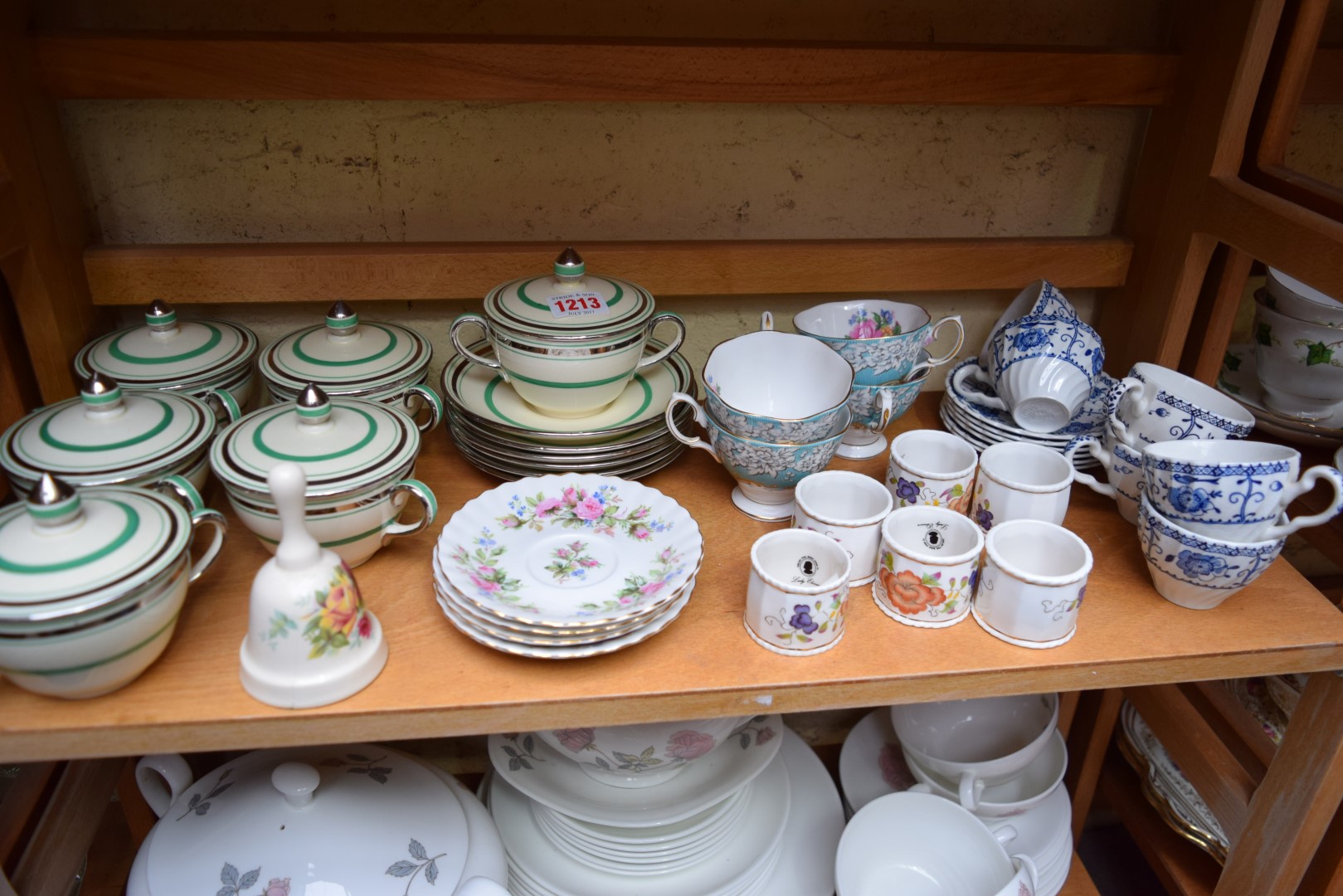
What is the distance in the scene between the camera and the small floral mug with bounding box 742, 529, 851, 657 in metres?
0.82

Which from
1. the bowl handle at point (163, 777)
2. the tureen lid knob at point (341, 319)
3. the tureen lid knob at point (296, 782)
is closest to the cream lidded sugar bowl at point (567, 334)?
the tureen lid knob at point (341, 319)

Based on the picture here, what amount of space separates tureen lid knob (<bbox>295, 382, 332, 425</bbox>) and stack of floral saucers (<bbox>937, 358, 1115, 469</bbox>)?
26.0 inches

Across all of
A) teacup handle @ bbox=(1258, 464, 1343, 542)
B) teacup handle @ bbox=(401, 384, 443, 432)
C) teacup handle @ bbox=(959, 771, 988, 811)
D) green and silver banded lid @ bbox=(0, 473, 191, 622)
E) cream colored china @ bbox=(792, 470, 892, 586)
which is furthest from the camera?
teacup handle @ bbox=(959, 771, 988, 811)

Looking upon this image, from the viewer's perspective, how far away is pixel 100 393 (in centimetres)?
84

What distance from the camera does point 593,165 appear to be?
1133 millimetres

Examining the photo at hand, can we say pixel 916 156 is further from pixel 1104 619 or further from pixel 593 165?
pixel 1104 619

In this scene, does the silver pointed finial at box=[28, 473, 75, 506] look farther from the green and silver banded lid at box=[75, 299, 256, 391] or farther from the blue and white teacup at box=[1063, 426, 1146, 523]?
the blue and white teacup at box=[1063, 426, 1146, 523]

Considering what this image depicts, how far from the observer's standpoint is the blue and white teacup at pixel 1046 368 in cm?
103

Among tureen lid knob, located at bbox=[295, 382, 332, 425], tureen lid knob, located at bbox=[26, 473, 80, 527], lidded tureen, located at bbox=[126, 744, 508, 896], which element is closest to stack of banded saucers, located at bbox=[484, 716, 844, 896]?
lidded tureen, located at bbox=[126, 744, 508, 896]

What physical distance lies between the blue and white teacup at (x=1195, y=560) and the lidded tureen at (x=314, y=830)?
0.68m

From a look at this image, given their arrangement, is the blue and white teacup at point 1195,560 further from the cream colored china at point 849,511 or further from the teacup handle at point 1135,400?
the cream colored china at point 849,511

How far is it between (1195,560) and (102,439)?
0.95 m

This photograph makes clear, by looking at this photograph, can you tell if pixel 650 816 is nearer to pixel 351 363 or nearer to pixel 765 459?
pixel 765 459

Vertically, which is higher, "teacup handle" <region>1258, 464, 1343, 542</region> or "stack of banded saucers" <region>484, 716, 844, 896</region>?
"teacup handle" <region>1258, 464, 1343, 542</region>
